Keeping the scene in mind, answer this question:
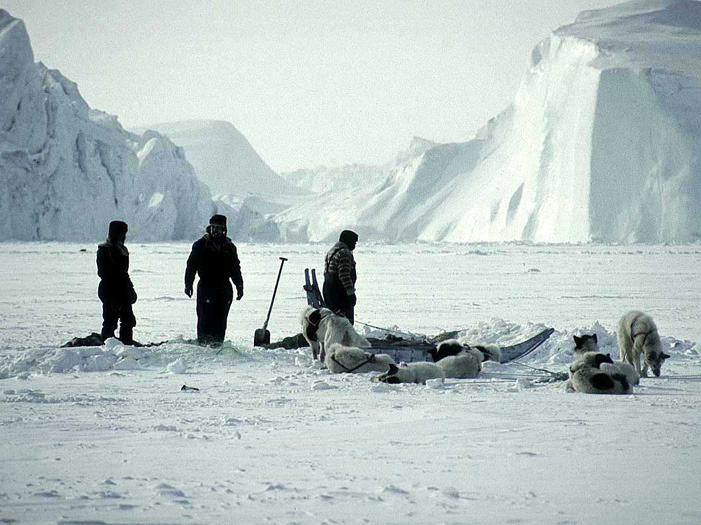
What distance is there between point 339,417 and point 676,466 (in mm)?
1992

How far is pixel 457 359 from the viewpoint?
716 cm

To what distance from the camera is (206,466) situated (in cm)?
402

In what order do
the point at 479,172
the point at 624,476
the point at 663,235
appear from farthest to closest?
the point at 479,172 < the point at 663,235 < the point at 624,476

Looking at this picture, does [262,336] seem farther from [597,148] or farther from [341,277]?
[597,148]

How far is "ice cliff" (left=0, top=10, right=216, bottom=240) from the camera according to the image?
49656 mm

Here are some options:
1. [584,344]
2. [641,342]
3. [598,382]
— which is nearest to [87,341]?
[584,344]

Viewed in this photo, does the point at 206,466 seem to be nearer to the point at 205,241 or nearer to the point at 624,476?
the point at 624,476

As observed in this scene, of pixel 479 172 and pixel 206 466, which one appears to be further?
pixel 479 172

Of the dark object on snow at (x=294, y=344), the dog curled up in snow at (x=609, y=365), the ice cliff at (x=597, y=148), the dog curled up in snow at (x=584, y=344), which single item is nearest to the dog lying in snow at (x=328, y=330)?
the dark object on snow at (x=294, y=344)

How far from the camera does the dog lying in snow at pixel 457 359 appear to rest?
7.13 m

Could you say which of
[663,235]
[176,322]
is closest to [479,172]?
[663,235]

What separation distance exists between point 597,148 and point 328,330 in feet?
215

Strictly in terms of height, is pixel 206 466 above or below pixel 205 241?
below

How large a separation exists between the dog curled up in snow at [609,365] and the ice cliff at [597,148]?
6325 cm
